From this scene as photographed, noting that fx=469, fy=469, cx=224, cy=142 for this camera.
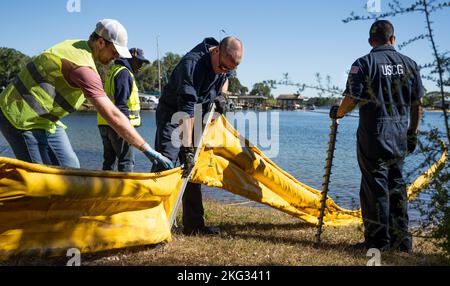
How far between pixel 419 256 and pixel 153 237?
2.63 metres

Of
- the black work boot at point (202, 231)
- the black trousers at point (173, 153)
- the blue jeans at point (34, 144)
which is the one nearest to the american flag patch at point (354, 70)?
the black trousers at point (173, 153)

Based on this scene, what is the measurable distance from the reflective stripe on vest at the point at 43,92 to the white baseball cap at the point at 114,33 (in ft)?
0.60

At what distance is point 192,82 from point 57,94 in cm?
140

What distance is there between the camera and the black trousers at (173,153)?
4.94m

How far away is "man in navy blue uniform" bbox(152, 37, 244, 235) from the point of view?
4.71 meters

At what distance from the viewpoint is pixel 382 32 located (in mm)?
4785

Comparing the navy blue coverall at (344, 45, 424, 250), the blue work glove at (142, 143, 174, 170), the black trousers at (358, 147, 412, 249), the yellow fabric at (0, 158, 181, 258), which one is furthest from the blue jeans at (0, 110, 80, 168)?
the black trousers at (358, 147, 412, 249)

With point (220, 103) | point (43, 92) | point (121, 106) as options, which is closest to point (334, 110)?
point (220, 103)

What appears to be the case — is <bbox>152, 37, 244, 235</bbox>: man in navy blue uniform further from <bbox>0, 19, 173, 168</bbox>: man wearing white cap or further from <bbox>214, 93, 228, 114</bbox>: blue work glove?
<bbox>0, 19, 173, 168</bbox>: man wearing white cap

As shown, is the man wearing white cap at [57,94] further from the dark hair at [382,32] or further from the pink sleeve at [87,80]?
the dark hair at [382,32]

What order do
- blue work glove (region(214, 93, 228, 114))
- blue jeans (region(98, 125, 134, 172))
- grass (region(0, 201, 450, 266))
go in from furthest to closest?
blue jeans (region(98, 125, 134, 172))
blue work glove (region(214, 93, 228, 114))
grass (region(0, 201, 450, 266))

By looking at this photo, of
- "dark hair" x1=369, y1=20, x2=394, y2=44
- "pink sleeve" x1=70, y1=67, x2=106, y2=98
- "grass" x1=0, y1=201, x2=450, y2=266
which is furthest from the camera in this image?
"dark hair" x1=369, y1=20, x2=394, y2=44

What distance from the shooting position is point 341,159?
17797mm
